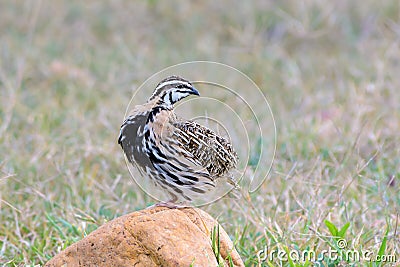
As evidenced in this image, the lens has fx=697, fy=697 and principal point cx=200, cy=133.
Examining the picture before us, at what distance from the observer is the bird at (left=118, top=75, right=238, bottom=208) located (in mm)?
3686

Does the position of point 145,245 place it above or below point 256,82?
above

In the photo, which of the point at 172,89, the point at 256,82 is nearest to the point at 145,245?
the point at 172,89

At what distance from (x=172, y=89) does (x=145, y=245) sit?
855 millimetres

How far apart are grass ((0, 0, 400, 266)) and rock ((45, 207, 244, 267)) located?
749 mm

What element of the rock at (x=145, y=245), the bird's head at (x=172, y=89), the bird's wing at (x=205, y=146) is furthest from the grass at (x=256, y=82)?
the bird's head at (x=172, y=89)

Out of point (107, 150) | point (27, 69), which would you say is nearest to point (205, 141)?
point (107, 150)

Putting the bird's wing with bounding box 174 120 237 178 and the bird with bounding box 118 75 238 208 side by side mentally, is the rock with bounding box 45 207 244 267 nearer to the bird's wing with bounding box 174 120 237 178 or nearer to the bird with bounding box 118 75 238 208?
the bird with bounding box 118 75 238 208

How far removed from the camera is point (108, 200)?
18.7 ft

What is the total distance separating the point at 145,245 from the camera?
12.4 feet

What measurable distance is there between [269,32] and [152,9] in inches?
78.5

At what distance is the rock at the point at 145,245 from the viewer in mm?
3744

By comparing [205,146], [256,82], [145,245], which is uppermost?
[205,146]

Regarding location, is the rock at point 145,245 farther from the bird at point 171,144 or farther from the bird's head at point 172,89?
the bird's head at point 172,89

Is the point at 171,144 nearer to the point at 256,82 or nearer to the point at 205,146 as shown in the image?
the point at 205,146
